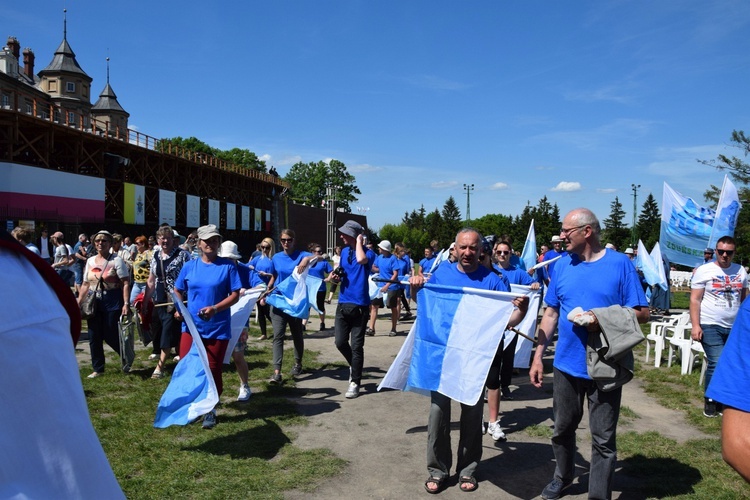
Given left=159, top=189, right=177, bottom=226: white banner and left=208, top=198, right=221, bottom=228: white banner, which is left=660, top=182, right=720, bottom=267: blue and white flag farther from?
left=208, top=198, right=221, bottom=228: white banner

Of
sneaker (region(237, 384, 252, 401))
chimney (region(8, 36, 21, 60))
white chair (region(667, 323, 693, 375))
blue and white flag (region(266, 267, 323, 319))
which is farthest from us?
chimney (region(8, 36, 21, 60))

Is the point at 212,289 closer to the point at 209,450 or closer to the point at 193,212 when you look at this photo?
the point at 209,450

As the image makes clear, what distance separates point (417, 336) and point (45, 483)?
3.89 metres

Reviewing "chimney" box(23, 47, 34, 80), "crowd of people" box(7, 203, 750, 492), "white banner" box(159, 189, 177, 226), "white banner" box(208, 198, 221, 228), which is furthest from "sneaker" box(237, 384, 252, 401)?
"chimney" box(23, 47, 34, 80)

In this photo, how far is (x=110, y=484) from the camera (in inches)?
40.4

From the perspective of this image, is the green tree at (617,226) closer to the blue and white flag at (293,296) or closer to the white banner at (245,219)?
the white banner at (245,219)

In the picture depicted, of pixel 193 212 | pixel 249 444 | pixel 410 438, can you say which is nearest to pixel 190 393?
pixel 249 444

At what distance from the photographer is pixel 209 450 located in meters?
5.24

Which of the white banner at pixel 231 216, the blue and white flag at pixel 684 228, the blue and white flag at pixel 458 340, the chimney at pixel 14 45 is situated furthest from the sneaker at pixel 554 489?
the chimney at pixel 14 45

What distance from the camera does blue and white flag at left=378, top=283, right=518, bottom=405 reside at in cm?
440

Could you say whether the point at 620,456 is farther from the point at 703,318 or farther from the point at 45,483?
the point at 45,483

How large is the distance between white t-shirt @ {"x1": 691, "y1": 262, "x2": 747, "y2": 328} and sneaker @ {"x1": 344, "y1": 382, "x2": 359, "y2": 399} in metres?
4.12

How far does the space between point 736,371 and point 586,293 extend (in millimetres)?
Answer: 2543

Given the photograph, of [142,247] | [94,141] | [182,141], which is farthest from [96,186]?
[182,141]
